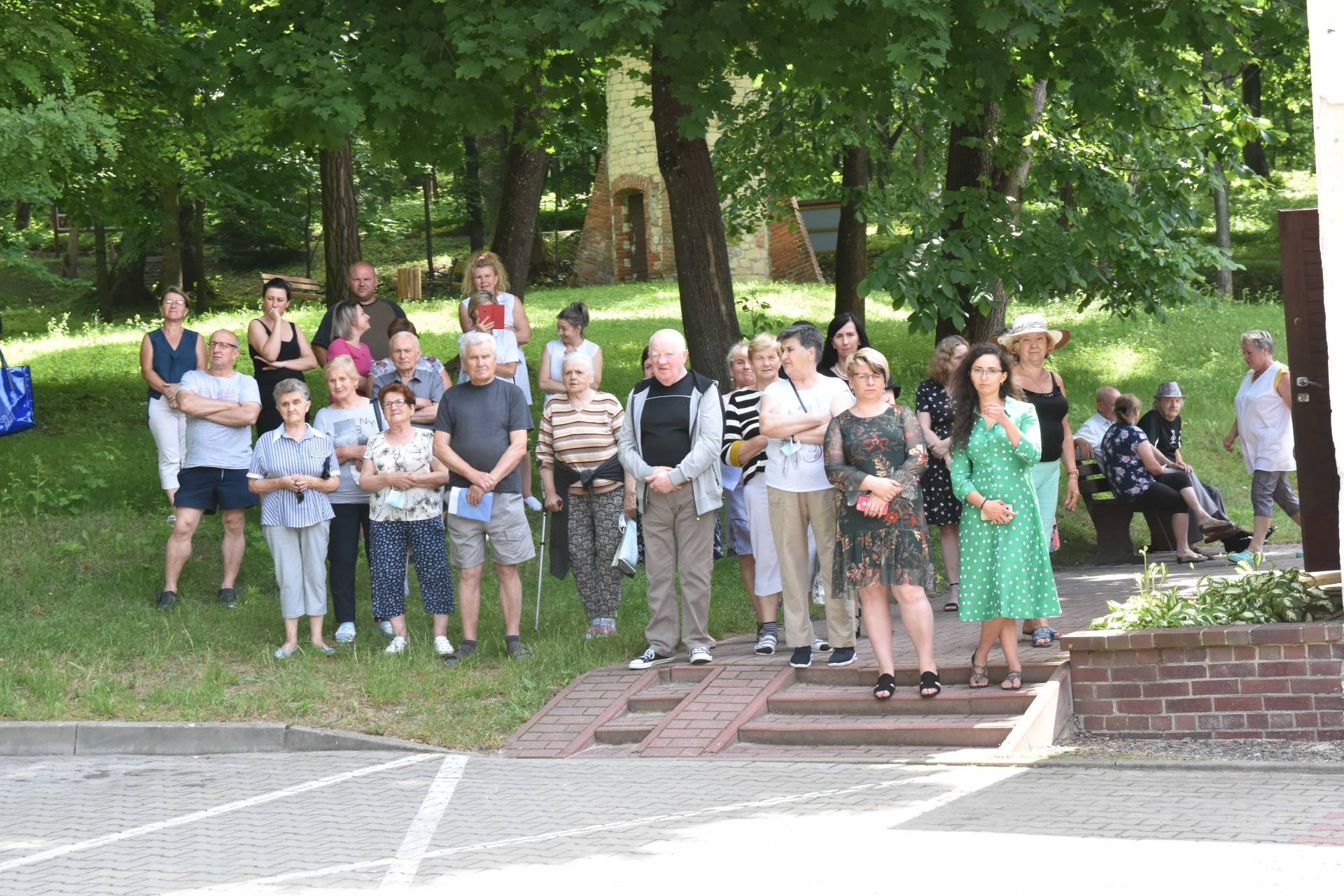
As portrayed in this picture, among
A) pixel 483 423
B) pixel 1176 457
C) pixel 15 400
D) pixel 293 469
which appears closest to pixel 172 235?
pixel 15 400

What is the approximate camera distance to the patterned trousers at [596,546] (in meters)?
10.4

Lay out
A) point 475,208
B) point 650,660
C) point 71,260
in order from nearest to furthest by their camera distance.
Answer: point 650,660 < point 475,208 < point 71,260

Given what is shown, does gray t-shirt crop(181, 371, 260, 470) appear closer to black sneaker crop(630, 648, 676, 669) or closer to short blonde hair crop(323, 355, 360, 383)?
short blonde hair crop(323, 355, 360, 383)

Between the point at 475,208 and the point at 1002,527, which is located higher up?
the point at 475,208

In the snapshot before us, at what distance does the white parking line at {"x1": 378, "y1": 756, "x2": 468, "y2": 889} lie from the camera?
621 centimetres

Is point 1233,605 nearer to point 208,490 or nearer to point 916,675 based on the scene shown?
point 916,675

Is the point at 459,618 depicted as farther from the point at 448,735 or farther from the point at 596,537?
the point at 448,735

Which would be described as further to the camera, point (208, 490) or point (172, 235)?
point (172, 235)

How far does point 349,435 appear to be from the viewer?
1097cm

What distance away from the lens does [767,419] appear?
918cm

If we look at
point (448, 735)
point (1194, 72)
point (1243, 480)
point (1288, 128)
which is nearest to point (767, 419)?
point (448, 735)

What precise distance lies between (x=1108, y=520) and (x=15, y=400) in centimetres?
887

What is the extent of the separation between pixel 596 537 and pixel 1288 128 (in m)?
39.4

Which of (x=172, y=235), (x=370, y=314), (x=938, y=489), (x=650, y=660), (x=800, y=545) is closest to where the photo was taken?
(x=800, y=545)
